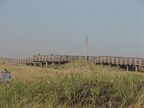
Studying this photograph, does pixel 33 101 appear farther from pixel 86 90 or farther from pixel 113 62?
pixel 113 62

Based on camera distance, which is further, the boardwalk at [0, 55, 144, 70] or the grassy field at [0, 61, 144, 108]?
the boardwalk at [0, 55, 144, 70]

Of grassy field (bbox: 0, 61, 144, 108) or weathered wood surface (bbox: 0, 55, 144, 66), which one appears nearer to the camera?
grassy field (bbox: 0, 61, 144, 108)


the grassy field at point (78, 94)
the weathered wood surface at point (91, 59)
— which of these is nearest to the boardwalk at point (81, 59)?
the weathered wood surface at point (91, 59)

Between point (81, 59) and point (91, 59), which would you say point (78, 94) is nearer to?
point (91, 59)

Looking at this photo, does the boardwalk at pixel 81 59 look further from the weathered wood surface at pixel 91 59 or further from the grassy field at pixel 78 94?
the grassy field at pixel 78 94

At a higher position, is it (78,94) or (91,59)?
(91,59)

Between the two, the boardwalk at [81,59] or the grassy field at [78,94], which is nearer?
the grassy field at [78,94]

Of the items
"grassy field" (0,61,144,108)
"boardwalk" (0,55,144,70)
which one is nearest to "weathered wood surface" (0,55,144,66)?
"boardwalk" (0,55,144,70)

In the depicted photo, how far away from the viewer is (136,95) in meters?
8.64

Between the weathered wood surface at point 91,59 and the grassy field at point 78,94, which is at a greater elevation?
the weathered wood surface at point 91,59

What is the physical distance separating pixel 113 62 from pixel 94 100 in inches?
1716

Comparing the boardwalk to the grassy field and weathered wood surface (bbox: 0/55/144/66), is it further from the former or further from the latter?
the grassy field

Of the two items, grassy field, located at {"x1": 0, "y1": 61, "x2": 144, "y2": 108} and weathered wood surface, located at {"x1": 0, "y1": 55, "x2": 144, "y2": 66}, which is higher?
weathered wood surface, located at {"x1": 0, "y1": 55, "x2": 144, "y2": 66}

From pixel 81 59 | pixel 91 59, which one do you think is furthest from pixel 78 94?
pixel 81 59
